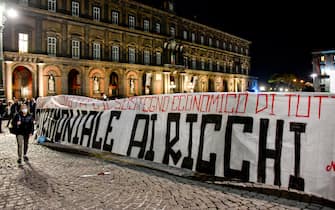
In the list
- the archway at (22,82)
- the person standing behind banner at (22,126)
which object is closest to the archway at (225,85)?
the archway at (22,82)

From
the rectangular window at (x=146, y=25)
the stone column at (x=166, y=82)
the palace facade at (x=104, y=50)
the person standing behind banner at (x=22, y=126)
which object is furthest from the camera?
the stone column at (x=166, y=82)

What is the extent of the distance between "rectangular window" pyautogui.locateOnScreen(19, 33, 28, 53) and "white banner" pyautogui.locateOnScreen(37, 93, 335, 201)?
27.2m

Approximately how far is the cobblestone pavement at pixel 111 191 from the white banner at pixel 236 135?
0.47 m

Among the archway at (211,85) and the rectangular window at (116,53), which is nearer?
the rectangular window at (116,53)

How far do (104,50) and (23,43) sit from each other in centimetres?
1133

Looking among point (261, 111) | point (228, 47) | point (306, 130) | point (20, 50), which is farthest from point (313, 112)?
point (228, 47)

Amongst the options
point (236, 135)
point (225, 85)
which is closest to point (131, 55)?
point (225, 85)

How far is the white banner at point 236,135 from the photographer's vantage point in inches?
191

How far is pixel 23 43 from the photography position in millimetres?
31812

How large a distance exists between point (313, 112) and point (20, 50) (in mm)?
33100

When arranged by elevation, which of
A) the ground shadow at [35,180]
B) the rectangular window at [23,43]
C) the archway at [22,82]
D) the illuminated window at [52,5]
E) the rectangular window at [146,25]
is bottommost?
the ground shadow at [35,180]

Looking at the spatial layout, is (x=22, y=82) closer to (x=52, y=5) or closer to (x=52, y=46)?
(x=52, y=46)

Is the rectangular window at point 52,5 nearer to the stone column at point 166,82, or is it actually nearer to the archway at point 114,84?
the archway at point 114,84

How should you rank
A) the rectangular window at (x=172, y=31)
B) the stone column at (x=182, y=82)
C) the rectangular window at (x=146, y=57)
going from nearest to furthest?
the rectangular window at (x=146, y=57) < the rectangular window at (x=172, y=31) < the stone column at (x=182, y=82)
